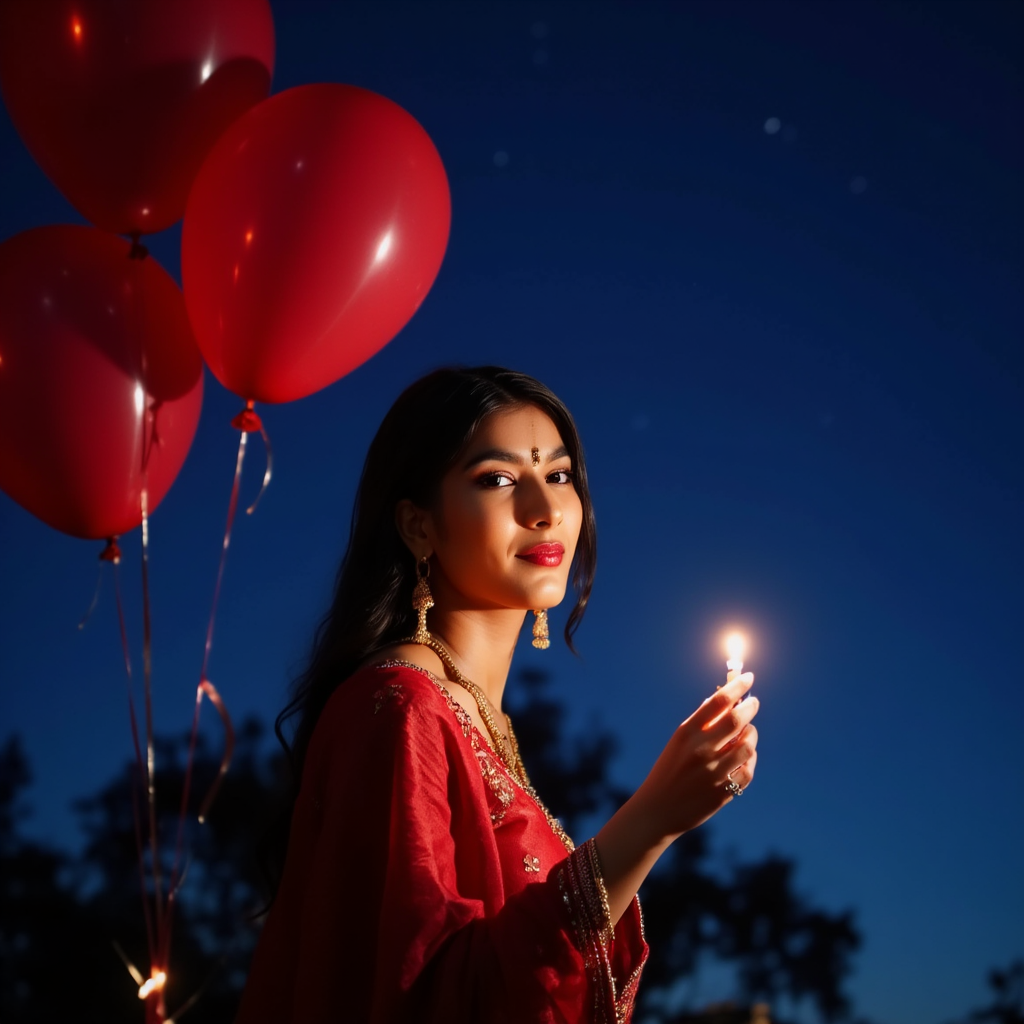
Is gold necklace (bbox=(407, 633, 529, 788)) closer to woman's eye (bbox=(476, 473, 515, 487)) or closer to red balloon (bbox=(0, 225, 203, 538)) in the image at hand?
woman's eye (bbox=(476, 473, 515, 487))

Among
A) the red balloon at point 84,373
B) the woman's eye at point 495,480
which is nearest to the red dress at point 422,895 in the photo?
the woman's eye at point 495,480

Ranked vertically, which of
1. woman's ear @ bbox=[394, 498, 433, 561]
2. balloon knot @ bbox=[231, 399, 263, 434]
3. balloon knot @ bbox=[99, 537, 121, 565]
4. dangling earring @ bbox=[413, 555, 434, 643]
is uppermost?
balloon knot @ bbox=[231, 399, 263, 434]

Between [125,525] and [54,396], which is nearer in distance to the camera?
[54,396]

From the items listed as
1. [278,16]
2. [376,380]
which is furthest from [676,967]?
[278,16]

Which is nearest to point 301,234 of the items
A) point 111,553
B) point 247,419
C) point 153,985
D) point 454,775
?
point 247,419

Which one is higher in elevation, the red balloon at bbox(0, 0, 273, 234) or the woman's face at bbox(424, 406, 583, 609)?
the red balloon at bbox(0, 0, 273, 234)

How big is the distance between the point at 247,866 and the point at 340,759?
3330 mm

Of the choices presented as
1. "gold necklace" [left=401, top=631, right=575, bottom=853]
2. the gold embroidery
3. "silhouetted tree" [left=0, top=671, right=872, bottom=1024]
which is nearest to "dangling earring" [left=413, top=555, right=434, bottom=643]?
"gold necklace" [left=401, top=631, right=575, bottom=853]

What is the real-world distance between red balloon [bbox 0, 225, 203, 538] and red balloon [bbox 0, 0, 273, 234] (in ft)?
0.37

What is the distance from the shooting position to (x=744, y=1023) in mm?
2135

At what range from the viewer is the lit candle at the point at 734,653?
143 centimetres

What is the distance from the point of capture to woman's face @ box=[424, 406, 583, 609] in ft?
5.95

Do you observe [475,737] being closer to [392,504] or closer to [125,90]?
[392,504]

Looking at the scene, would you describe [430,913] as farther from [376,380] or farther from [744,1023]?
[376,380]
